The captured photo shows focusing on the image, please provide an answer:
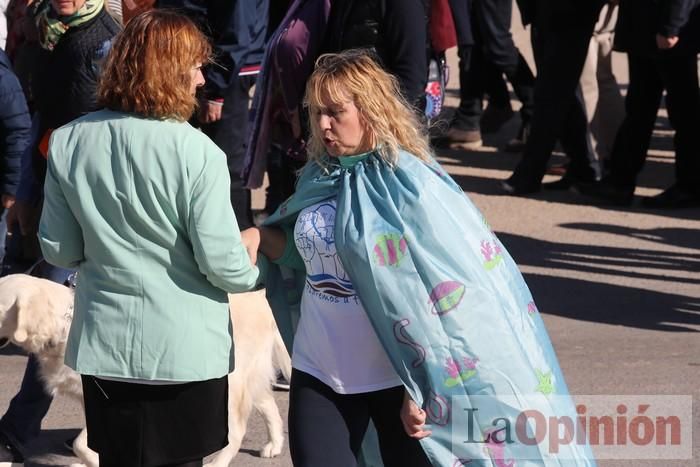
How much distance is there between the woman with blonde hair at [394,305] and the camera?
344 centimetres

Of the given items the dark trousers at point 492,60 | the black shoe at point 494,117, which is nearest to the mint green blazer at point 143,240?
the dark trousers at point 492,60

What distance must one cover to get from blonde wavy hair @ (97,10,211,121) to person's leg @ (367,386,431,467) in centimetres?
95

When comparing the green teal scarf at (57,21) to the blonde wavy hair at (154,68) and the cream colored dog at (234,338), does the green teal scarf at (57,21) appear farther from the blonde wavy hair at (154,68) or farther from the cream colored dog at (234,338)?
the blonde wavy hair at (154,68)

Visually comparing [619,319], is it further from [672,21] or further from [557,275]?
[672,21]

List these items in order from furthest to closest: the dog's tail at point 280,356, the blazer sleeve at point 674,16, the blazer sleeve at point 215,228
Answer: the blazer sleeve at point 674,16, the dog's tail at point 280,356, the blazer sleeve at point 215,228

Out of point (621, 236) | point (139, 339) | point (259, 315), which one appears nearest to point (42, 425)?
point (259, 315)

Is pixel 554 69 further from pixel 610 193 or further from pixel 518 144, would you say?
pixel 518 144

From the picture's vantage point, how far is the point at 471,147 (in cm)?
1070

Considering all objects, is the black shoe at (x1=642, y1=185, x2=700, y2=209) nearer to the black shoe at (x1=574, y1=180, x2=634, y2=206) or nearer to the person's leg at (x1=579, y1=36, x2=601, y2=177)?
the black shoe at (x1=574, y1=180, x2=634, y2=206)

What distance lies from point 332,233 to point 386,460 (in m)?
0.67

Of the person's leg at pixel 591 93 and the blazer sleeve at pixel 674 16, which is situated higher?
the blazer sleeve at pixel 674 16

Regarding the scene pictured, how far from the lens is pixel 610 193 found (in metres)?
8.95

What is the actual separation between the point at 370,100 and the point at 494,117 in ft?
25.0

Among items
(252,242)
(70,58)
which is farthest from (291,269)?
(70,58)
